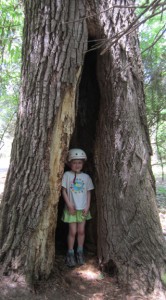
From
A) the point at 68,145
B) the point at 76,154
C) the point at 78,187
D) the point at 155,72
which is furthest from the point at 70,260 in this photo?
the point at 155,72

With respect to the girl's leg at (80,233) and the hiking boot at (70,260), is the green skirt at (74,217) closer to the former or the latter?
the girl's leg at (80,233)

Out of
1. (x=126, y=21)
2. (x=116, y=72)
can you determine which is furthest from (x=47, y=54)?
(x=126, y=21)

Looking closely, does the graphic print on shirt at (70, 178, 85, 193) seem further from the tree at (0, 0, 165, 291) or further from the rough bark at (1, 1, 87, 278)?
the rough bark at (1, 1, 87, 278)

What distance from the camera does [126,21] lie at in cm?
361

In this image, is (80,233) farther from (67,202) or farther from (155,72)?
(155,72)

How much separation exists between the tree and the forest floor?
14cm

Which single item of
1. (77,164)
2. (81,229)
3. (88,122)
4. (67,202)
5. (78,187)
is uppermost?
(88,122)

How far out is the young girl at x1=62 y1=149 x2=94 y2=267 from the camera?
402 centimetres

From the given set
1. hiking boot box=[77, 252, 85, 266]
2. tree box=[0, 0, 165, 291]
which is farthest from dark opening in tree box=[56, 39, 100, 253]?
tree box=[0, 0, 165, 291]

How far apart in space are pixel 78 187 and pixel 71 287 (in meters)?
1.34

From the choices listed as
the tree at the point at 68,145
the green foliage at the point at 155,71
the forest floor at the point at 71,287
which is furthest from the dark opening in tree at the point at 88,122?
the green foliage at the point at 155,71

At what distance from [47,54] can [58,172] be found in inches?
54.9

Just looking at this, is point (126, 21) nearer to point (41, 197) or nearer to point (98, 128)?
point (98, 128)

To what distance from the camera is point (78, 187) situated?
13.5ft
